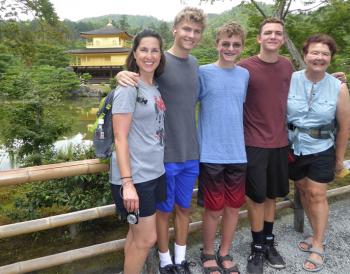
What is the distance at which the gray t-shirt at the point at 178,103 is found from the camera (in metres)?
2.01

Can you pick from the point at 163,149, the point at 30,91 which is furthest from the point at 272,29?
the point at 30,91

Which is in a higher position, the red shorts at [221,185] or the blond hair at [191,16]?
the blond hair at [191,16]

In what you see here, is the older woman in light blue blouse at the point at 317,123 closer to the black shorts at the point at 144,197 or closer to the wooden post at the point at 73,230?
the black shorts at the point at 144,197

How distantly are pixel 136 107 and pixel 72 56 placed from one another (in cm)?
3532

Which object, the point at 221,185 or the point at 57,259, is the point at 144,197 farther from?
the point at 57,259

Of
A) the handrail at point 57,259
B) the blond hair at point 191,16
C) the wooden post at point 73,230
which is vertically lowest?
the wooden post at point 73,230

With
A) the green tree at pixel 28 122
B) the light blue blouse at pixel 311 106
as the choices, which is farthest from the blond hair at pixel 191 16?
the green tree at pixel 28 122

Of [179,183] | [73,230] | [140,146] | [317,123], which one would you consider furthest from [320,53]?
[73,230]

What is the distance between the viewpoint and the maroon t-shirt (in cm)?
224

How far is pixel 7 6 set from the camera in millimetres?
5656

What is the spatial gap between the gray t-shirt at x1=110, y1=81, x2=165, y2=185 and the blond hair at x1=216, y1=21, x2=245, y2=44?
1.99 feet

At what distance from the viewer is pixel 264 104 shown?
2.24 m

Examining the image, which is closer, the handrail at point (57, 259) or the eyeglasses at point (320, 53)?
the handrail at point (57, 259)

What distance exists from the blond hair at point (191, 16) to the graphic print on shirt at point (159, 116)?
1.66 feet
